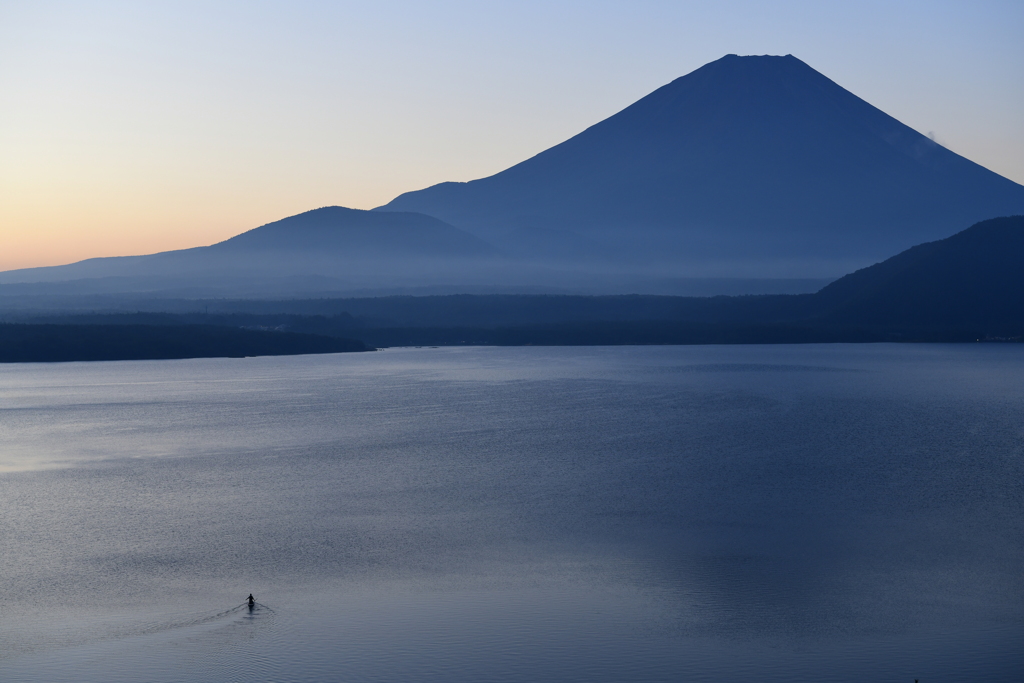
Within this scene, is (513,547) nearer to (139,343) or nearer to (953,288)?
(139,343)

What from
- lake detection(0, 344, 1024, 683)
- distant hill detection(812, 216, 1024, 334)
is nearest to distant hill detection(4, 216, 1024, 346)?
distant hill detection(812, 216, 1024, 334)

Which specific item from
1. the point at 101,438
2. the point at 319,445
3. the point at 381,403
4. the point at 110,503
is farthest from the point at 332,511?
the point at 381,403

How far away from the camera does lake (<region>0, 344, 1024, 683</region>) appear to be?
16703 millimetres

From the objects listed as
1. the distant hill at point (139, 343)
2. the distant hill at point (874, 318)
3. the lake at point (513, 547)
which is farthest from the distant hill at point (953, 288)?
the lake at point (513, 547)

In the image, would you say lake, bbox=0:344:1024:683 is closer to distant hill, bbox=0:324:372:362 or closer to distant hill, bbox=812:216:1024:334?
distant hill, bbox=0:324:372:362

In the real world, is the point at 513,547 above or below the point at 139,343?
below

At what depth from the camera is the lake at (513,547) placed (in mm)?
16703

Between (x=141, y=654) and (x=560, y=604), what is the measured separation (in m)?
7.70

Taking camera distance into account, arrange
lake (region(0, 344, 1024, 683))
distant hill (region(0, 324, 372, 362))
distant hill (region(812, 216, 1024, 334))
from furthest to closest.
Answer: distant hill (region(812, 216, 1024, 334)) < distant hill (region(0, 324, 372, 362)) < lake (region(0, 344, 1024, 683))

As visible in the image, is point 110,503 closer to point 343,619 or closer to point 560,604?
point 343,619

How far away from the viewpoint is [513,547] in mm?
23188

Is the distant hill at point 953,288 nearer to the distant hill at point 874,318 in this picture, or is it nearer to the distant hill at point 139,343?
the distant hill at point 874,318

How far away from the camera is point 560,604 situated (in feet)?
62.4

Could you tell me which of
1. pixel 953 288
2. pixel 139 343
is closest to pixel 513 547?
pixel 139 343
